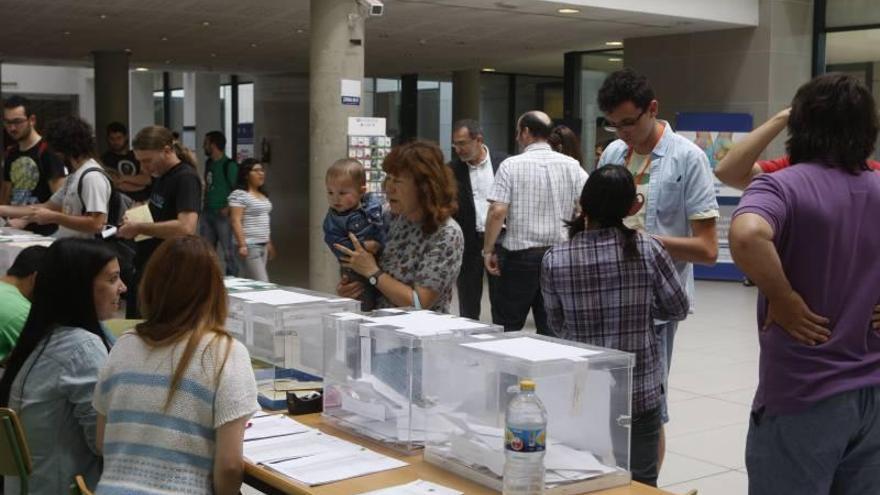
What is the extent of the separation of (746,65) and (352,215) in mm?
10456

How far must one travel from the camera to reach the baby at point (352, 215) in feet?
13.2

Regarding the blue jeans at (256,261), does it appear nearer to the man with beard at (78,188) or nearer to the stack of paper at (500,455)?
the man with beard at (78,188)

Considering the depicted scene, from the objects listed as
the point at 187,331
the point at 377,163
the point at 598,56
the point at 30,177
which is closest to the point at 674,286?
the point at 187,331

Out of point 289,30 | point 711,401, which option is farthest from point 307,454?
point 289,30

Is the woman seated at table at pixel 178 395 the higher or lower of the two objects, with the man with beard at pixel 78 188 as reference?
lower

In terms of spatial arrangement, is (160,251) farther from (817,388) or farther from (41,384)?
(817,388)

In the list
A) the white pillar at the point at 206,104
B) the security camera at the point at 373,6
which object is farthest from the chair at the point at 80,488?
the white pillar at the point at 206,104

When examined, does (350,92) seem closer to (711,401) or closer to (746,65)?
(711,401)

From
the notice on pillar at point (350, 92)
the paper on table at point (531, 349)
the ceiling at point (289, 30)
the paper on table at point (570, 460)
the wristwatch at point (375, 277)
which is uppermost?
the ceiling at point (289, 30)

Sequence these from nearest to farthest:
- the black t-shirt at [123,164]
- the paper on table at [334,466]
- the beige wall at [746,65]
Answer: the paper on table at [334,466] < the black t-shirt at [123,164] < the beige wall at [746,65]

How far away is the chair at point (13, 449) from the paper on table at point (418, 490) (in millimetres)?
1007

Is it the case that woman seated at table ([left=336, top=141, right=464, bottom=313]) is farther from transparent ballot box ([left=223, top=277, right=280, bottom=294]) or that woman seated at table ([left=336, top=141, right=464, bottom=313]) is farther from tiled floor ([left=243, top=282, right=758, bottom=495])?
tiled floor ([left=243, top=282, right=758, bottom=495])

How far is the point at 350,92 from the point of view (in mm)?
9422

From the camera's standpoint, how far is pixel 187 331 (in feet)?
8.60
